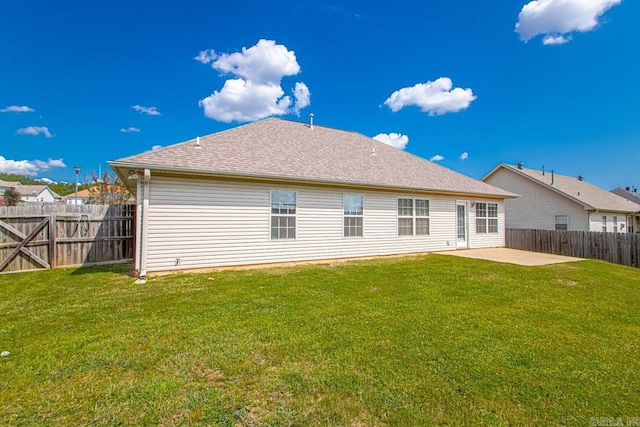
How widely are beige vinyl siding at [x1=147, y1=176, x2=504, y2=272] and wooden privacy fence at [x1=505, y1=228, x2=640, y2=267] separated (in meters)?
7.38

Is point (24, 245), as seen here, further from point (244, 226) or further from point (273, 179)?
point (273, 179)

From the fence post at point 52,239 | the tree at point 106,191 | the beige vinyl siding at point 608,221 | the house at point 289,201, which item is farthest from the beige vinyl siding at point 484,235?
the tree at point 106,191

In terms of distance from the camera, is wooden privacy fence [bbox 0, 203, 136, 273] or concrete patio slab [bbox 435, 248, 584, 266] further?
concrete patio slab [bbox 435, 248, 584, 266]

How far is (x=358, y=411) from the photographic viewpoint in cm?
214

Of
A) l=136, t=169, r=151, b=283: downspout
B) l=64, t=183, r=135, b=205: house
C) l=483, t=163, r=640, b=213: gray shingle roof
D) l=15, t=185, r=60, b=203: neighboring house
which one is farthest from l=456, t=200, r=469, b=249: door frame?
l=15, t=185, r=60, b=203: neighboring house

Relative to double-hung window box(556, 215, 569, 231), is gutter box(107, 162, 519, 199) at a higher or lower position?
higher

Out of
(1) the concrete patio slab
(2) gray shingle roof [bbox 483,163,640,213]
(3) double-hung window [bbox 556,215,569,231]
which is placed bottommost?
(1) the concrete patio slab

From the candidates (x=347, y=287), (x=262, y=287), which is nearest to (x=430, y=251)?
(x=347, y=287)

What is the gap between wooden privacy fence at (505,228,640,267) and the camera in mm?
10656

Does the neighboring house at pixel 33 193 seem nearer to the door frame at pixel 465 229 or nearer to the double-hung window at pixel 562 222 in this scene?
the door frame at pixel 465 229

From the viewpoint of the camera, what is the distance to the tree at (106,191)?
2239 cm

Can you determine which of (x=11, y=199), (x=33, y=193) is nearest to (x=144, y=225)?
(x=11, y=199)

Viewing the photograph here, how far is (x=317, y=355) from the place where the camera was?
9.91 ft

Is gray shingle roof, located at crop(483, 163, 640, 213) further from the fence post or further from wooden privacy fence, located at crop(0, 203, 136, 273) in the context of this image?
the fence post
